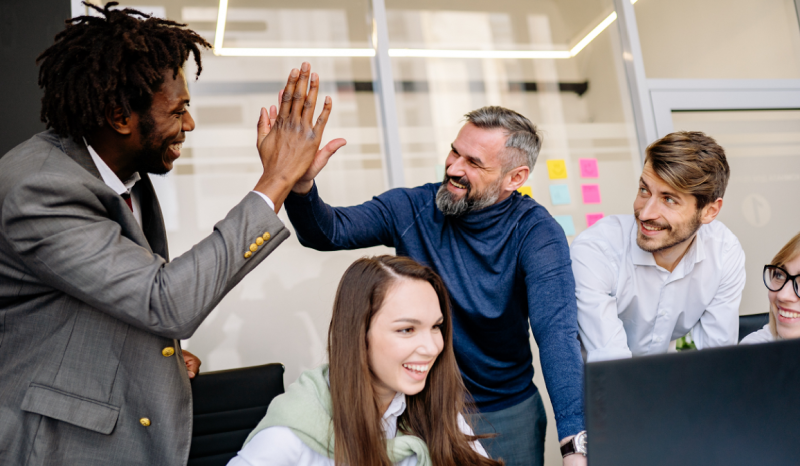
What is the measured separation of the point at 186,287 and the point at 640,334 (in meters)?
1.52

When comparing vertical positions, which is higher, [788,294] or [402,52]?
[402,52]

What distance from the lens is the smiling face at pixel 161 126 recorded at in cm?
120

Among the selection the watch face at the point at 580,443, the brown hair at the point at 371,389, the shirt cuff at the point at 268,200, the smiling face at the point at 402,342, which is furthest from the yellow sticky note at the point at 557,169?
the shirt cuff at the point at 268,200

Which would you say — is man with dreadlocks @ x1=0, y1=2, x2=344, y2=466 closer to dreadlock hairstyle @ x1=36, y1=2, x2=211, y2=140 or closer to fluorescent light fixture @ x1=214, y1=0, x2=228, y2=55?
dreadlock hairstyle @ x1=36, y1=2, x2=211, y2=140

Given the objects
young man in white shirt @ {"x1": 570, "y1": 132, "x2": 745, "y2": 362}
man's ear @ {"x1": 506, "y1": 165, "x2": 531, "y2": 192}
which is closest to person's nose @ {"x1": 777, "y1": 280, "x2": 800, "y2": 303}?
young man in white shirt @ {"x1": 570, "y1": 132, "x2": 745, "y2": 362}

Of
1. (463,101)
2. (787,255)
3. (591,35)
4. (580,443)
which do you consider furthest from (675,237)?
(591,35)

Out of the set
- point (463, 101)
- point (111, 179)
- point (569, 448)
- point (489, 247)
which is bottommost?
point (569, 448)

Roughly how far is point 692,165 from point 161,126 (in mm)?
1530

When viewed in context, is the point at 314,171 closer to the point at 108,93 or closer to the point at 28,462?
the point at 108,93

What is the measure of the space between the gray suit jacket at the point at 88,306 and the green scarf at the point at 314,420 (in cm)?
21

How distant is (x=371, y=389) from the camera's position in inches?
49.7

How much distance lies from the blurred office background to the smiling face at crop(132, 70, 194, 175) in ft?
4.55

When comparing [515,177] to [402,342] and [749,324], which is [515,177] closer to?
[402,342]

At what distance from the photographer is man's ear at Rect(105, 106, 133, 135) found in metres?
1.16
